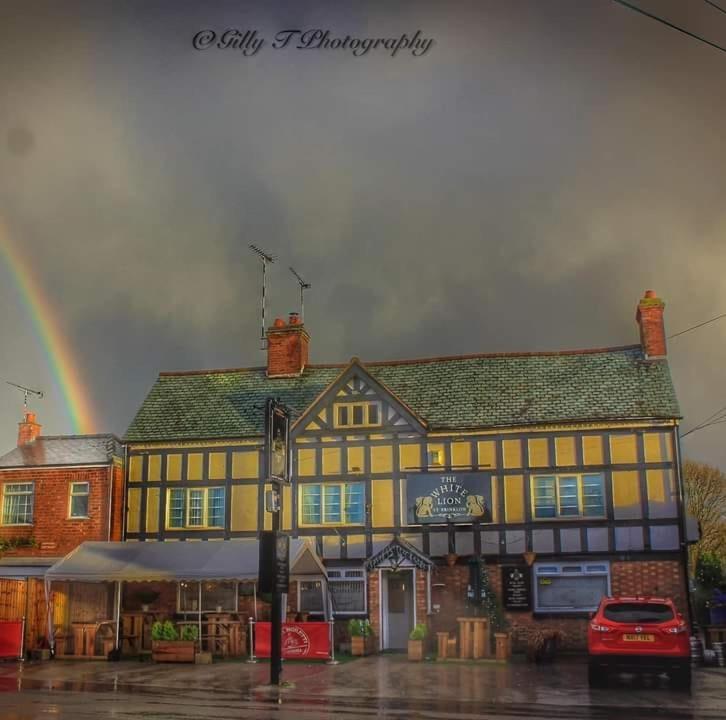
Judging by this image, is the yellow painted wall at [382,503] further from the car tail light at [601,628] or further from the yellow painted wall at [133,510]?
the car tail light at [601,628]

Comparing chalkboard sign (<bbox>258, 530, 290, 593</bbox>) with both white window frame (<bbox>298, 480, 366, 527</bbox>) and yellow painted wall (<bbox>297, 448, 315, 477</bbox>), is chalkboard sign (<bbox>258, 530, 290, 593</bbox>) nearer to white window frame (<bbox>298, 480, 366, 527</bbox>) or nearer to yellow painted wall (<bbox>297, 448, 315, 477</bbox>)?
white window frame (<bbox>298, 480, 366, 527</bbox>)

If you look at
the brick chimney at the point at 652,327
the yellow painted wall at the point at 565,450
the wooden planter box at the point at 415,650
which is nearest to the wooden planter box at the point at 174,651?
the wooden planter box at the point at 415,650

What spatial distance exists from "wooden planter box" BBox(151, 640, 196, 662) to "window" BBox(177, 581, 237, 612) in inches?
151

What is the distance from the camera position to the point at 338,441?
28484 millimetres

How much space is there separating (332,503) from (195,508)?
4369 mm

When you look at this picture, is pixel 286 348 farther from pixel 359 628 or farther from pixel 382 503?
pixel 359 628

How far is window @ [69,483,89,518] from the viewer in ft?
94.4

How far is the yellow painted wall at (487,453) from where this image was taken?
89.2 ft

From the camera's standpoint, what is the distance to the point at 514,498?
26.8 m

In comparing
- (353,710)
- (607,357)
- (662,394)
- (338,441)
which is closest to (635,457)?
(662,394)

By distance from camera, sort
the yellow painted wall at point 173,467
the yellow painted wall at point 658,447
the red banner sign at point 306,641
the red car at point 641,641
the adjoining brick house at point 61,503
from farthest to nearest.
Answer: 1. the yellow painted wall at point 173,467
2. the adjoining brick house at point 61,503
3. the yellow painted wall at point 658,447
4. the red banner sign at point 306,641
5. the red car at point 641,641

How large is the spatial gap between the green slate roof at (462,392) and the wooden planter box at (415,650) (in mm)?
6733

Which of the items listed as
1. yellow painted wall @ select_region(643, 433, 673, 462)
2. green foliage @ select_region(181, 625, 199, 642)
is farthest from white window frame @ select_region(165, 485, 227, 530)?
yellow painted wall @ select_region(643, 433, 673, 462)

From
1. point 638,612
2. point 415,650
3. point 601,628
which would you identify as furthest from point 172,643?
point 638,612
